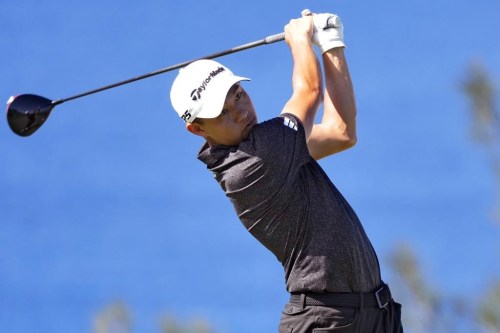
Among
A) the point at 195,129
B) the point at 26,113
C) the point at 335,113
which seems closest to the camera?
the point at 195,129

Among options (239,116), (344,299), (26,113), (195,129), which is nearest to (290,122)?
(239,116)

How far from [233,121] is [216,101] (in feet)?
0.44

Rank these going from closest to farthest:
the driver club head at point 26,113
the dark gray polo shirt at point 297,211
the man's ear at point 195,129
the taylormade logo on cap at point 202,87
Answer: the dark gray polo shirt at point 297,211
the taylormade logo on cap at point 202,87
the man's ear at point 195,129
the driver club head at point 26,113

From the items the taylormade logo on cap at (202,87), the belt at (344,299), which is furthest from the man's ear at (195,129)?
the belt at (344,299)

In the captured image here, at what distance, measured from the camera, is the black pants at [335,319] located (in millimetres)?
5547

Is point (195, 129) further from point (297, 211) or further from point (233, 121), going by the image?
point (297, 211)

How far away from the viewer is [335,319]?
218 inches

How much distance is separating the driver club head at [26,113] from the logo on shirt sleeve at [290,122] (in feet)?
5.40

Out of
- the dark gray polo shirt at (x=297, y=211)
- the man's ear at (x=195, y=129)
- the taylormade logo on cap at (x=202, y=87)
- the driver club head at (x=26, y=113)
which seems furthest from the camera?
the driver club head at (x=26, y=113)

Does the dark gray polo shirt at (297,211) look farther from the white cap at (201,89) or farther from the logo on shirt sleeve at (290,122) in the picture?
the white cap at (201,89)

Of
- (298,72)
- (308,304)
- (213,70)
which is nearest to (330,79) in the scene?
(298,72)

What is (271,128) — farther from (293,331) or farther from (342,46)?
(293,331)

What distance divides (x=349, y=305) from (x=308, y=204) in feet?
1.61

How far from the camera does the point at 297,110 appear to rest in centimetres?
574
